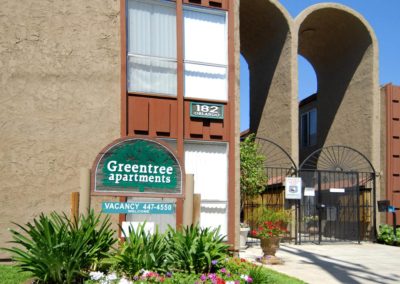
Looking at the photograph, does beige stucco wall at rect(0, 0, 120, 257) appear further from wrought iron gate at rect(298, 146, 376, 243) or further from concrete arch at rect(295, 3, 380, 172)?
concrete arch at rect(295, 3, 380, 172)

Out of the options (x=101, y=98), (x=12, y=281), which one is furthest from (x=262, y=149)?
(x=12, y=281)

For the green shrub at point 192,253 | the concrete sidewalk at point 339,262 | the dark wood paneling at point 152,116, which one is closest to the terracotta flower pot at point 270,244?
the concrete sidewalk at point 339,262

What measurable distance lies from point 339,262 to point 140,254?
7794mm

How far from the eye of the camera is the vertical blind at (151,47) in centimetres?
1145

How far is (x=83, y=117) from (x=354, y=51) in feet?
51.6

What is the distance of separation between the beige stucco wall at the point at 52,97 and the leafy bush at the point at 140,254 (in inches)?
147

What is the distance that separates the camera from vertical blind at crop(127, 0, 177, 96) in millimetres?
11445

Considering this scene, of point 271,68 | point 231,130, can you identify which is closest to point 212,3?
point 231,130

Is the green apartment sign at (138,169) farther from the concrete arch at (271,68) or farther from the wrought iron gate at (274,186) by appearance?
the concrete arch at (271,68)

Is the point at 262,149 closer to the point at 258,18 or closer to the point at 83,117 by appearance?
the point at 258,18

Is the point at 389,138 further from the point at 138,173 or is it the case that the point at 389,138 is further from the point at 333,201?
the point at 138,173

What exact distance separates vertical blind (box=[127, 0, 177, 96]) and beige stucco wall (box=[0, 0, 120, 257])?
48 cm

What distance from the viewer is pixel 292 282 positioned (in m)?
8.68

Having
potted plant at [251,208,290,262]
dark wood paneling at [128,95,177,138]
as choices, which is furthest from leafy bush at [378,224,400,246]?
dark wood paneling at [128,95,177,138]
